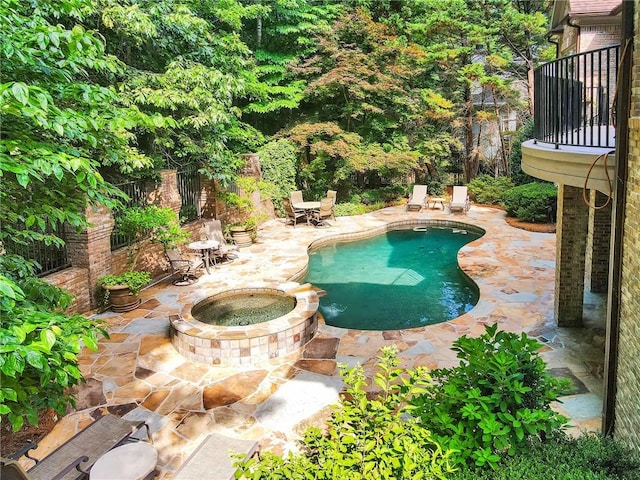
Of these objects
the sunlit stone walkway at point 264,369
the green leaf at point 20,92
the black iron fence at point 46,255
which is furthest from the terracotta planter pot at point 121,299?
the green leaf at point 20,92

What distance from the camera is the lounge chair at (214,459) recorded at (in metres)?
4.39

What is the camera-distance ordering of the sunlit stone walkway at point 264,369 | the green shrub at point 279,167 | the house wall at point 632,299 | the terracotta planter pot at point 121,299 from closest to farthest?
the house wall at point 632,299 → the sunlit stone walkway at point 264,369 → the terracotta planter pot at point 121,299 → the green shrub at point 279,167

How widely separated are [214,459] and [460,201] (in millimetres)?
15745

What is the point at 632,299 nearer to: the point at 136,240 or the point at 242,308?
the point at 242,308

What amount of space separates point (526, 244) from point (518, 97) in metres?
10.6

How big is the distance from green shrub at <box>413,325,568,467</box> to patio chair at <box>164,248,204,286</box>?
8.21 metres

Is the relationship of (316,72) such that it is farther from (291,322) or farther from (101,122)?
(101,122)

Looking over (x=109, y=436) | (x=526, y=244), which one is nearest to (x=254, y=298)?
(x=109, y=436)

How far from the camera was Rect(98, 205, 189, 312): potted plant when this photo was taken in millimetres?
9344

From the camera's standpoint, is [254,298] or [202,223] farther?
[202,223]

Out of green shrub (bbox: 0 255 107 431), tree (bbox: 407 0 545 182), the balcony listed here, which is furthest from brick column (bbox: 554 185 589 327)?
tree (bbox: 407 0 545 182)

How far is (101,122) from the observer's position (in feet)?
10.6

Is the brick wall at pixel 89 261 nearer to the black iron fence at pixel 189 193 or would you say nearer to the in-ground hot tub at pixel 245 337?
the in-ground hot tub at pixel 245 337

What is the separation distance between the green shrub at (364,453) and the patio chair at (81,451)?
→ 7.68 ft
